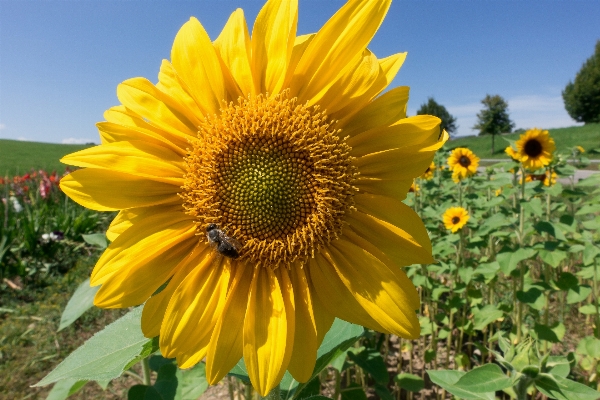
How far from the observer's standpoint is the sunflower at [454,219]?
4754 mm

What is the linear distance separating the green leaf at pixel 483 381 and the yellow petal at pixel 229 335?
1023 millimetres

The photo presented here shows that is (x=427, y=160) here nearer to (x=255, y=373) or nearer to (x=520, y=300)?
(x=255, y=373)

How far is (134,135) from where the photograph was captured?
124cm

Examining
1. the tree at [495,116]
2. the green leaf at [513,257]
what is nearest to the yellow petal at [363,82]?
the green leaf at [513,257]

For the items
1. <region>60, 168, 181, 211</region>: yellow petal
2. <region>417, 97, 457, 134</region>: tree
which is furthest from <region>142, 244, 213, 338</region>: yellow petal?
<region>417, 97, 457, 134</region>: tree

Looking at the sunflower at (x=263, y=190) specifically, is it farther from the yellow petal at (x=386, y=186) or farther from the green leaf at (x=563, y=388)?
the green leaf at (x=563, y=388)

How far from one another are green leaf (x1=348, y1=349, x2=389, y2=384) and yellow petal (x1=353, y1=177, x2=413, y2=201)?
1.60m

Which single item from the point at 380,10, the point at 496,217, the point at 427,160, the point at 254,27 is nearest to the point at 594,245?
the point at 496,217

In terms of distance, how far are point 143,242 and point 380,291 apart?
2.24 feet

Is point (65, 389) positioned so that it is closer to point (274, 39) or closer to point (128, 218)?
point (128, 218)

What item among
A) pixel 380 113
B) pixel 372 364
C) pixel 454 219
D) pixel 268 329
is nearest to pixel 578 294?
pixel 454 219

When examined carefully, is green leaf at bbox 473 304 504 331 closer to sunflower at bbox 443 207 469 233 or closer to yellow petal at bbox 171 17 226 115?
sunflower at bbox 443 207 469 233

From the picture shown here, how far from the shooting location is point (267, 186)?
128 centimetres

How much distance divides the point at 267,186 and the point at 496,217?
311 cm
